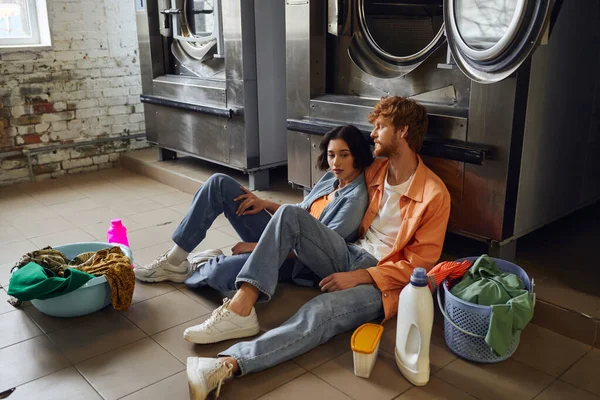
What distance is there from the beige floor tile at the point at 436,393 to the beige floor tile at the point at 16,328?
4.93ft

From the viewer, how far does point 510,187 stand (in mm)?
2436

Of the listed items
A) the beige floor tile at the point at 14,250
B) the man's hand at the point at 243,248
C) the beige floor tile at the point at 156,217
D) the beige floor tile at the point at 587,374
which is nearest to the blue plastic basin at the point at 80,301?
the man's hand at the point at 243,248

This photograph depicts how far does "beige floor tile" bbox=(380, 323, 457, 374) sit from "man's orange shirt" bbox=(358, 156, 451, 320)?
0.27 ft

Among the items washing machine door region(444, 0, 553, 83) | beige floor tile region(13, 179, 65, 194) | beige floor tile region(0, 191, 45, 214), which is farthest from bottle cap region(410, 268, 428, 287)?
beige floor tile region(13, 179, 65, 194)

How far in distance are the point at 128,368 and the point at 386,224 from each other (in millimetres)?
1158

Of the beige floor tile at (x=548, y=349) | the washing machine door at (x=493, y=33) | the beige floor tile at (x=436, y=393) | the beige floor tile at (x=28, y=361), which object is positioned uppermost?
the washing machine door at (x=493, y=33)

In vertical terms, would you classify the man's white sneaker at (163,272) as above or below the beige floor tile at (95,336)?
above

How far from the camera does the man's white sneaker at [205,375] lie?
74.0 inches

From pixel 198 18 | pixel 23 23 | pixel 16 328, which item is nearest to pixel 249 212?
pixel 16 328

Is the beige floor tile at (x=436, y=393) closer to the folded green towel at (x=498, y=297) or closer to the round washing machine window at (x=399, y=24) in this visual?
the folded green towel at (x=498, y=297)

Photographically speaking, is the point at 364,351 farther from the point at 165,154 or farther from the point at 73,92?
the point at 73,92

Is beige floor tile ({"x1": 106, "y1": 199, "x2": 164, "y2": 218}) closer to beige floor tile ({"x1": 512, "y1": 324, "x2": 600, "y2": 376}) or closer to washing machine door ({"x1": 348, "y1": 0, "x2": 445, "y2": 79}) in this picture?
washing machine door ({"x1": 348, "y1": 0, "x2": 445, "y2": 79})

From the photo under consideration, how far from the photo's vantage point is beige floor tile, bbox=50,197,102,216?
4.00 meters

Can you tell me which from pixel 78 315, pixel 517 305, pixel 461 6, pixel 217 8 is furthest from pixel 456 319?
pixel 217 8
